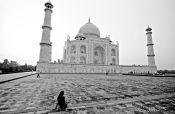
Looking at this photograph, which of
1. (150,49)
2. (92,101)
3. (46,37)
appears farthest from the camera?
(150,49)

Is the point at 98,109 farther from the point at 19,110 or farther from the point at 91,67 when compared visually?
the point at 91,67

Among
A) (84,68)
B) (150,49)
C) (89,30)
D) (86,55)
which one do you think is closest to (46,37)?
(84,68)

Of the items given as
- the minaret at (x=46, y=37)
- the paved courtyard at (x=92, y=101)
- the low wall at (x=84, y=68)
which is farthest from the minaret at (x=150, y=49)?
the paved courtyard at (x=92, y=101)

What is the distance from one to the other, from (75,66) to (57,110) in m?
22.1

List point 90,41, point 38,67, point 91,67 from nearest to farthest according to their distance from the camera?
1. point 38,67
2. point 91,67
3. point 90,41

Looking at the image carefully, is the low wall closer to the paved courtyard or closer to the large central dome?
the large central dome

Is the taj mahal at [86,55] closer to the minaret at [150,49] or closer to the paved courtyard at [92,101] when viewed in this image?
the minaret at [150,49]

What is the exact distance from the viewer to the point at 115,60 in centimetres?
3503

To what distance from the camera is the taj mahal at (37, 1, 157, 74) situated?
22.9 metres

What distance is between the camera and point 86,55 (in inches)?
1222

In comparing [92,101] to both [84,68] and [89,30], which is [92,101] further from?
[89,30]

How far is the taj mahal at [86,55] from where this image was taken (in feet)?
75.3

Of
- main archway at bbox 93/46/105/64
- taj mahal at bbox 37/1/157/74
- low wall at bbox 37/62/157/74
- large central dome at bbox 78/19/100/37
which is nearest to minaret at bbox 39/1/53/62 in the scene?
taj mahal at bbox 37/1/157/74

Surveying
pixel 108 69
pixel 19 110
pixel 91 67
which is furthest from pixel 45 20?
pixel 19 110
